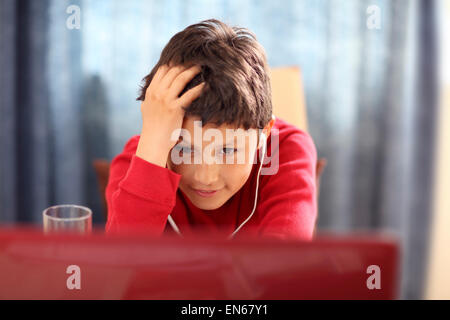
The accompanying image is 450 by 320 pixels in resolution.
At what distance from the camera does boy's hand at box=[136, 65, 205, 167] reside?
76 centimetres

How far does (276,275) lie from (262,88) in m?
0.52

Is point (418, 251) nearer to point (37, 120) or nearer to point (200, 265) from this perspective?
point (37, 120)

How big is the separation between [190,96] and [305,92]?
1.28m

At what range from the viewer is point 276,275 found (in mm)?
365

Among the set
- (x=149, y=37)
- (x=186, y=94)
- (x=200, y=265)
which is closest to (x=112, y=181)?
(x=186, y=94)

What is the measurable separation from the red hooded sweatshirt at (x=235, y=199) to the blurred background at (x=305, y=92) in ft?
2.91

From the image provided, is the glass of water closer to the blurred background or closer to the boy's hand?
the boy's hand

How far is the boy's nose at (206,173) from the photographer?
79cm

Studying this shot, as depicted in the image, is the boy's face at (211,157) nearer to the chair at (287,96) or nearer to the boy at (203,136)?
the boy at (203,136)

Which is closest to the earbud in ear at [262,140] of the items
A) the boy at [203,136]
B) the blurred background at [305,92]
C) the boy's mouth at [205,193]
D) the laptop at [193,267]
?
the boy at [203,136]

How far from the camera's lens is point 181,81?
76cm

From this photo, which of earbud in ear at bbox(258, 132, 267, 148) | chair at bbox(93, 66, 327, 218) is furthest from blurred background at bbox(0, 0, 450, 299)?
earbud in ear at bbox(258, 132, 267, 148)

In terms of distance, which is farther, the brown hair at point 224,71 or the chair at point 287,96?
the chair at point 287,96

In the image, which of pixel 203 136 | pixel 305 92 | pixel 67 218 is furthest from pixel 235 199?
pixel 305 92
